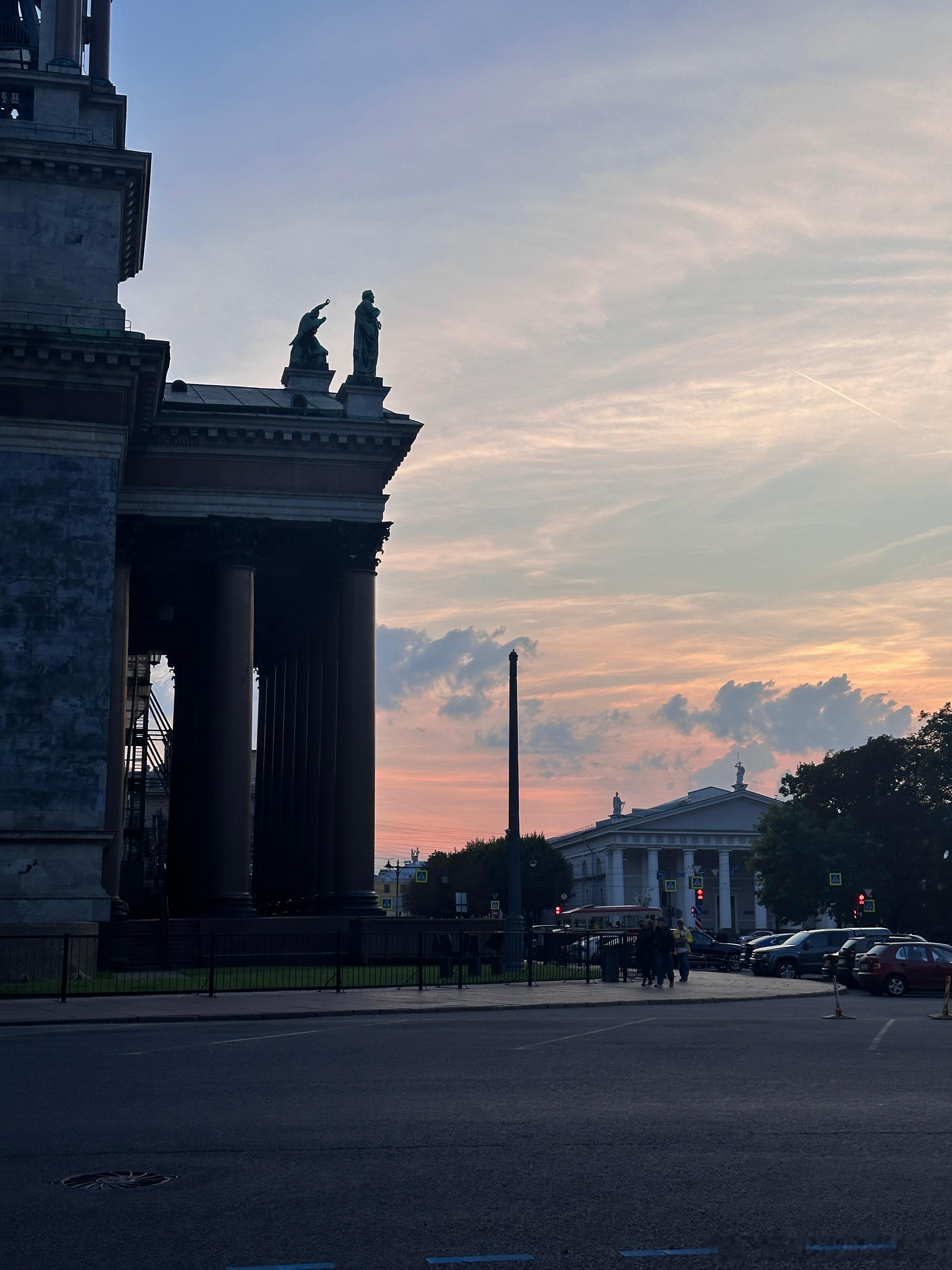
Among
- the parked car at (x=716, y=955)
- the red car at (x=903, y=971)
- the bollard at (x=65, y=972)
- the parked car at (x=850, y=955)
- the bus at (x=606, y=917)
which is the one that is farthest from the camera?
the bus at (x=606, y=917)

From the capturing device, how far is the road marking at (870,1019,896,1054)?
19844 millimetres

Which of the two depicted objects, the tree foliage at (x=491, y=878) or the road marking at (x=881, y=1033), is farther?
the tree foliage at (x=491, y=878)

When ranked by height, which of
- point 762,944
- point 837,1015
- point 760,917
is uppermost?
point 837,1015

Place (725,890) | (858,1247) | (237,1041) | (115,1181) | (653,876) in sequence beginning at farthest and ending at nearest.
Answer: (653,876) → (725,890) → (237,1041) → (115,1181) → (858,1247)

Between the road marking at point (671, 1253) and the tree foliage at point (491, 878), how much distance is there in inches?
4786

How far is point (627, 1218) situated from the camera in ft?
28.0

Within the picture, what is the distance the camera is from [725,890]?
142250 mm

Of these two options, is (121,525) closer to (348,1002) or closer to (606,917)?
(348,1002)

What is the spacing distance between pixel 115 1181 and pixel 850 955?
39920mm

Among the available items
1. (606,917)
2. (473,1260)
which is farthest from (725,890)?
(473,1260)

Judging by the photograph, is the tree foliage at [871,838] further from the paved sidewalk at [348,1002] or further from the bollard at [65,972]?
the bollard at [65,972]

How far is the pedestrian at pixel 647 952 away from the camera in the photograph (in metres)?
38.5

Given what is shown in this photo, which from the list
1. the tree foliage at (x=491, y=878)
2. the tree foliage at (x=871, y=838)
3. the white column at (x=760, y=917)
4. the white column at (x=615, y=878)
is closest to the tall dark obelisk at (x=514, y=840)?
the tree foliage at (x=871, y=838)

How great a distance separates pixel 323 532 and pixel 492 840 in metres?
121
